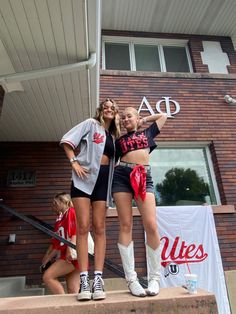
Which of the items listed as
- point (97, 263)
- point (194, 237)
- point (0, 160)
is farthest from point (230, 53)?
point (97, 263)

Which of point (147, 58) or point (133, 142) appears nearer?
point (133, 142)

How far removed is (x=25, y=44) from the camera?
10.0ft

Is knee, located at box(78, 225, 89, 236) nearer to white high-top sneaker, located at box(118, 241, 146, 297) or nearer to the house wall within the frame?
white high-top sneaker, located at box(118, 241, 146, 297)

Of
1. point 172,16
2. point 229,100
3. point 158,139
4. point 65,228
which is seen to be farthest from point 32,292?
point 172,16

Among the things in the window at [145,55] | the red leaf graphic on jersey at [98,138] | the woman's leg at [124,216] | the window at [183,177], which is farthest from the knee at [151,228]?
the window at [145,55]

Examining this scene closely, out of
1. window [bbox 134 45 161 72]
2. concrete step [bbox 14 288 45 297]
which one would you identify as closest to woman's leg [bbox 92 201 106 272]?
concrete step [bbox 14 288 45 297]

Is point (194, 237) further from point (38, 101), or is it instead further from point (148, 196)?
point (38, 101)

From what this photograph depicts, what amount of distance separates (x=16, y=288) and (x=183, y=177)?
141 inches

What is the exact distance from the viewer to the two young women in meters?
2.07

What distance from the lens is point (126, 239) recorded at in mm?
2135

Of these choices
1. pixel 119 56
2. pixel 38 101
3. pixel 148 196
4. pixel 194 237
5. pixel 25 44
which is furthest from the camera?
pixel 119 56

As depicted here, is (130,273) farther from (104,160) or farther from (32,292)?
(32,292)

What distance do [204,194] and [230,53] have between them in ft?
12.6

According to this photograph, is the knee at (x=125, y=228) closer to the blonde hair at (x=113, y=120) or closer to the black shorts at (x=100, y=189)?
the black shorts at (x=100, y=189)
